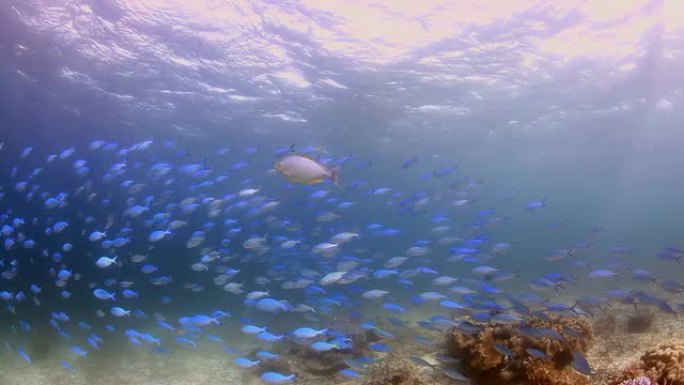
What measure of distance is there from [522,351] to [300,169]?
15.8 feet

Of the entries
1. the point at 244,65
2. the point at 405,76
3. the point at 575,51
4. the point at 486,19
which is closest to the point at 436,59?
the point at 405,76

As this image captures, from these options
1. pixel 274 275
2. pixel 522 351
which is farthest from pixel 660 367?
pixel 274 275

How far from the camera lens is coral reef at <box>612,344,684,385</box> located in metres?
4.97

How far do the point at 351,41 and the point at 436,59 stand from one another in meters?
4.57

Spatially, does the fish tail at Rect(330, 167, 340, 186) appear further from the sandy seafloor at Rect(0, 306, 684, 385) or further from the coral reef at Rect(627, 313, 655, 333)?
the coral reef at Rect(627, 313, 655, 333)

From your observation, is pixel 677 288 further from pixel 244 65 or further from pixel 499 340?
pixel 244 65

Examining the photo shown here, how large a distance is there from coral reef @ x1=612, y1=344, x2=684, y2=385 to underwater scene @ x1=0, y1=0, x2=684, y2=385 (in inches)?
1.3

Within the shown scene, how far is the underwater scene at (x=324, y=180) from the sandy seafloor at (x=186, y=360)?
0.10m

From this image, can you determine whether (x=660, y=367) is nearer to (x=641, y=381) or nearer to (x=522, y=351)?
(x=641, y=381)

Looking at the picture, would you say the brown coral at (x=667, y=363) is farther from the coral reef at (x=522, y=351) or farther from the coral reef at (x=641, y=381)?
the coral reef at (x=522, y=351)

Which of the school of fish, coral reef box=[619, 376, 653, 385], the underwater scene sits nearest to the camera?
coral reef box=[619, 376, 653, 385]

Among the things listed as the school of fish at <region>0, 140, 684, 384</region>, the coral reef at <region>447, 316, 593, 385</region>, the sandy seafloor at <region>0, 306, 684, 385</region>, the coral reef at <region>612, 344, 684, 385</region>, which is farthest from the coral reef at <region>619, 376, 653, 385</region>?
the sandy seafloor at <region>0, 306, 684, 385</region>

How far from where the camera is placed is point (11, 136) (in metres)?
43.5

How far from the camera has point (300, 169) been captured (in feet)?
19.5
